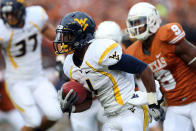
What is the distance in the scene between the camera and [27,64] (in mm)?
5883

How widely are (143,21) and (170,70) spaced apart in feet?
1.91

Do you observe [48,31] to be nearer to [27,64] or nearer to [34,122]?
[27,64]

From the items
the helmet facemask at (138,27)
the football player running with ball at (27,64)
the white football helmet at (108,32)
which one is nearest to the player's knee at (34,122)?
the football player running with ball at (27,64)

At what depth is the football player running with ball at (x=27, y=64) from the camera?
222 inches

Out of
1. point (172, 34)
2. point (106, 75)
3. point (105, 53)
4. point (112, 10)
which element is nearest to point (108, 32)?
point (172, 34)

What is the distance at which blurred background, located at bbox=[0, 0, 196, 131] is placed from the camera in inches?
384

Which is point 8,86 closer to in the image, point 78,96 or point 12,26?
point 12,26

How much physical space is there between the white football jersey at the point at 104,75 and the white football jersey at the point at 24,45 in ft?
6.06

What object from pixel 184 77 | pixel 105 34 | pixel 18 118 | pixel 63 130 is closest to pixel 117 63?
pixel 184 77

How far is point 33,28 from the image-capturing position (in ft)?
19.1

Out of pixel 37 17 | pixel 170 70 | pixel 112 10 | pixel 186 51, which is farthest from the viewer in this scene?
pixel 112 10

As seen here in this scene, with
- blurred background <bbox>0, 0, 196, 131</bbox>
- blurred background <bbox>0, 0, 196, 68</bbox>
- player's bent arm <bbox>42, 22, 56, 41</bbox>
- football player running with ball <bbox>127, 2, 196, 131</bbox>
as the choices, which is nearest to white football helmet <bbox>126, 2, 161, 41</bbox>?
football player running with ball <bbox>127, 2, 196, 131</bbox>

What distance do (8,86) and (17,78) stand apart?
186mm

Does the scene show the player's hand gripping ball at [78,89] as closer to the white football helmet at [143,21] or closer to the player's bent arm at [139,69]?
the player's bent arm at [139,69]
